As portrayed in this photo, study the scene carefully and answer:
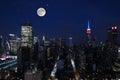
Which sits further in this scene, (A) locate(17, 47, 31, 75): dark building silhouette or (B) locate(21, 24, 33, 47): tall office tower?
(B) locate(21, 24, 33, 47): tall office tower

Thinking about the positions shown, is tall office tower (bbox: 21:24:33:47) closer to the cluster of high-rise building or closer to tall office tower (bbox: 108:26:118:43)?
the cluster of high-rise building

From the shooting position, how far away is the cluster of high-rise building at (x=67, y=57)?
12.7 m

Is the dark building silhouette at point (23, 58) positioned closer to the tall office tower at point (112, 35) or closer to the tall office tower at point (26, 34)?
the tall office tower at point (26, 34)

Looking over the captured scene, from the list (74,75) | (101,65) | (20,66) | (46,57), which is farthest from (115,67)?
(20,66)

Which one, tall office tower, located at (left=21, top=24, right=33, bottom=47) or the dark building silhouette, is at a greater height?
tall office tower, located at (left=21, top=24, right=33, bottom=47)

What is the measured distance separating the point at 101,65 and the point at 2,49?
417cm

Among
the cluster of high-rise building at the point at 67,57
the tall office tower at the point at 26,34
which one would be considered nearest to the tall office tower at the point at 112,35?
the cluster of high-rise building at the point at 67,57

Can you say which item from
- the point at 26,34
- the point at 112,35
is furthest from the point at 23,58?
the point at 112,35

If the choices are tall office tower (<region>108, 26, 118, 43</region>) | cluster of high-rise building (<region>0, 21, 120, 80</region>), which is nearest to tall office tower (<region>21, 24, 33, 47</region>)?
cluster of high-rise building (<region>0, 21, 120, 80</region>)

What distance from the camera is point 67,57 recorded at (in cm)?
1562

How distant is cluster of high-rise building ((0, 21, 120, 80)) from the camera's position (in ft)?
41.7

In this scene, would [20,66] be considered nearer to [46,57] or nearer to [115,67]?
[46,57]

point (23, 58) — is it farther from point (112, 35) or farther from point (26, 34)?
point (112, 35)

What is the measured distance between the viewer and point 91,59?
13922 mm
